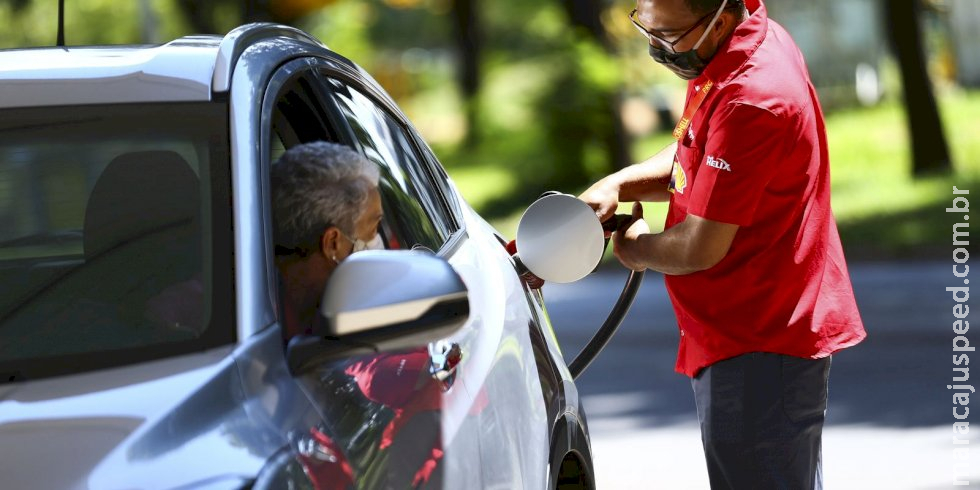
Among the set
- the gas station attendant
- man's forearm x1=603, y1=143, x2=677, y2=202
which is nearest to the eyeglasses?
the gas station attendant

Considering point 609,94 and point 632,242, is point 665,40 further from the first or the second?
point 609,94

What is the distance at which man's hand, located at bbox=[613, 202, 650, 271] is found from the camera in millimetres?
3789

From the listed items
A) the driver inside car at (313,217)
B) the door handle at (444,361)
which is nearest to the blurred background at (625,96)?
the driver inside car at (313,217)

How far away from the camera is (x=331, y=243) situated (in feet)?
10.6

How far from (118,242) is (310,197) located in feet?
1.26

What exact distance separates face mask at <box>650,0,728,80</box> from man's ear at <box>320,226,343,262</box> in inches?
36.7

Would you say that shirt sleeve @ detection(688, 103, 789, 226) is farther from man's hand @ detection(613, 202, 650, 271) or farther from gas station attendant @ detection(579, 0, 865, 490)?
man's hand @ detection(613, 202, 650, 271)

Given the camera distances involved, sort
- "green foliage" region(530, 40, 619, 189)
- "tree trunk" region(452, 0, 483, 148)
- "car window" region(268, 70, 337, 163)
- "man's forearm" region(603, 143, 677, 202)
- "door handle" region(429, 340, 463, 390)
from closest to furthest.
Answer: "door handle" region(429, 340, 463, 390)
"car window" region(268, 70, 337, 163)
"man's forearm" region(603, 143, 677, 202)
"green foliage" region(530, 40, 619, 189)
"tree trunk" region(452, 0, 483, 148)

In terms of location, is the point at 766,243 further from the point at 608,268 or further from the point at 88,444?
the point at 608,268

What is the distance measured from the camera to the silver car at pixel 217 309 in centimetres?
238

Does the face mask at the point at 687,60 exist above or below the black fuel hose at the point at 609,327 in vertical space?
above

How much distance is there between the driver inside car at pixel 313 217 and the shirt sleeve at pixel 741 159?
2.37ft

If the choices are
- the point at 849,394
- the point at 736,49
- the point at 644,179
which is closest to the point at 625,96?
the point at 849,394

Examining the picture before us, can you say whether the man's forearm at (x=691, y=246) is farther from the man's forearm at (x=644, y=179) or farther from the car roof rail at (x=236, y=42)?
the car roof rail at (x=236, y=42)
